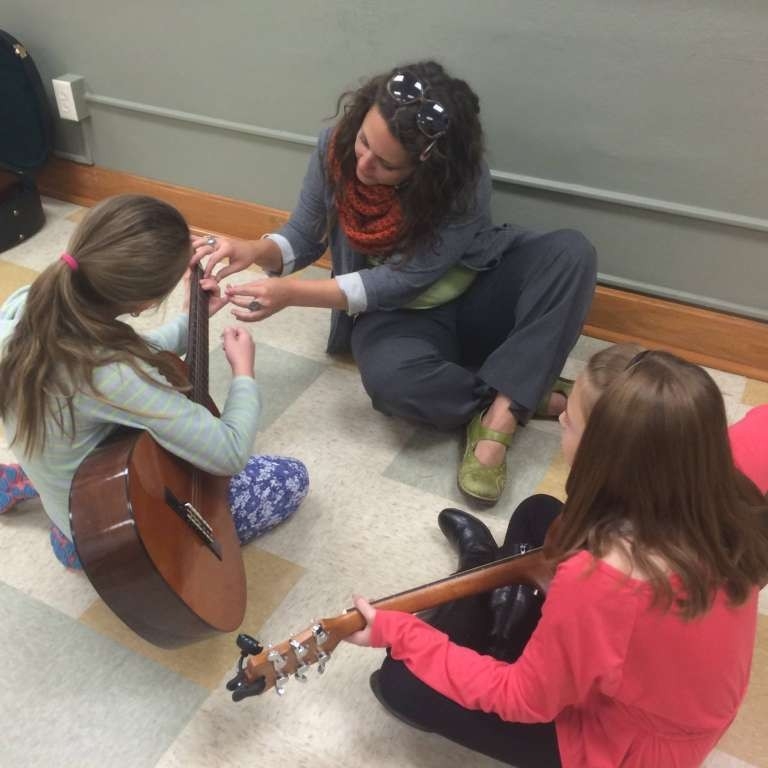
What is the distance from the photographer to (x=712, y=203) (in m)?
1.58

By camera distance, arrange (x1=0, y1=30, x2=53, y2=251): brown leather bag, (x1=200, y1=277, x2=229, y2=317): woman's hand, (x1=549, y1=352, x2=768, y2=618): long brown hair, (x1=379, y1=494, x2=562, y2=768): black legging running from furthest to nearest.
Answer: (x1=0, y1=30, x2=53, y2=251): brown leather bag → (x1=200, y1=277, x2=229, y2=317): woman's hand → (x1=379, y1=494, x2=562, y2=768): black legging → (x1=549, y1=352, x2=768, y2=618): long brown hair

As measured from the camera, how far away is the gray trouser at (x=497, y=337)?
4.63 feet

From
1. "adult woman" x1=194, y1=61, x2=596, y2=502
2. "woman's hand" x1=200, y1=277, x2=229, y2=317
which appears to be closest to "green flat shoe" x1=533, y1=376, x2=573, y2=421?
"adult woman" x1=194, y1=61, x2=596, y2=502

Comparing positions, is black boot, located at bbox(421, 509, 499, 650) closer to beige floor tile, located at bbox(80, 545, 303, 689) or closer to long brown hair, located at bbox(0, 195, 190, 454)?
beige floor tile, located at bbox(80, 545, 303, 689)

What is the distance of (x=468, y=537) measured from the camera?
4.05 feet

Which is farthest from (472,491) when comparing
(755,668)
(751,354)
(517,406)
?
(751,354)

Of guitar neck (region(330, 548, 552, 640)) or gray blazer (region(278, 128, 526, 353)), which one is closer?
guitar neck (region(330, 548, 552, 640))

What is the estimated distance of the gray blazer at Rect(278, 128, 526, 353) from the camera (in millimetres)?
1413

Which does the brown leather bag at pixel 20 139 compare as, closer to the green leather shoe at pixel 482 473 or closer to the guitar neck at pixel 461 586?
the green leather shoe at pixel 482 473

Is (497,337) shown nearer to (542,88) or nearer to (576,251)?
(576,251)

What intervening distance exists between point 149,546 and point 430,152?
81 centimetres

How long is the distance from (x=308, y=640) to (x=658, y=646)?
0.37 m

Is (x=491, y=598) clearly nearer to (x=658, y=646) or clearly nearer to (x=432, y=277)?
(x=658, y=646)

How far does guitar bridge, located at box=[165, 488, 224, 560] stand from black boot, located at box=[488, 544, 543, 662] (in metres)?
0.41
